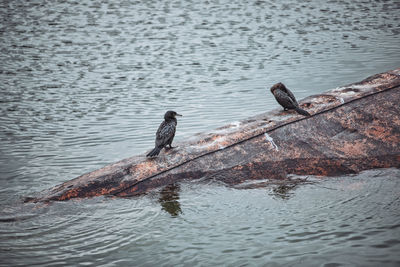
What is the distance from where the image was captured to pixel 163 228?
4.97 meters

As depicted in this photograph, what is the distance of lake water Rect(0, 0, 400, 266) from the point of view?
4.50 meters

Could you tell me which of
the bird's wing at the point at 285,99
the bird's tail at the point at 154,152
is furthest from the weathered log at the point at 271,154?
the bird's wing at the point at 285,99

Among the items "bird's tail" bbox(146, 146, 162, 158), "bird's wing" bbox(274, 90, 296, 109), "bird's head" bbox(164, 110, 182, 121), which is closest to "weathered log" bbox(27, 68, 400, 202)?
"bird's tail" bbox(146, 146, 162, 158)

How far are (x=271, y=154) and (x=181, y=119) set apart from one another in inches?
136

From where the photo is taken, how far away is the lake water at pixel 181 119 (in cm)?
450

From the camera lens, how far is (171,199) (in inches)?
215

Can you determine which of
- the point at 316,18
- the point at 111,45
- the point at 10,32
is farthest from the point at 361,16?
the point at 10,32

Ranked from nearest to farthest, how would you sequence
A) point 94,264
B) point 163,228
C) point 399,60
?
point 94,264, point 163,228, point 399,60

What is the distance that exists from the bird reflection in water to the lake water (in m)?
0.02

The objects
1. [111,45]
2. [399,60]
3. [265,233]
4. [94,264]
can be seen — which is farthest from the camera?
[111,45]

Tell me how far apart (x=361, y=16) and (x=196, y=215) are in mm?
15122

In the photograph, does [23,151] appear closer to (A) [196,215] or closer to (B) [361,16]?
(A) [196,215]

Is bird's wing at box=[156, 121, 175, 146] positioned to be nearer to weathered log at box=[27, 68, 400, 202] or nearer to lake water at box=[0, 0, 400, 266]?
weathered log at box=[27, 68, 400, 202]

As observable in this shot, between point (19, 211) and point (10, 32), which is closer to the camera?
point (19, 211)
